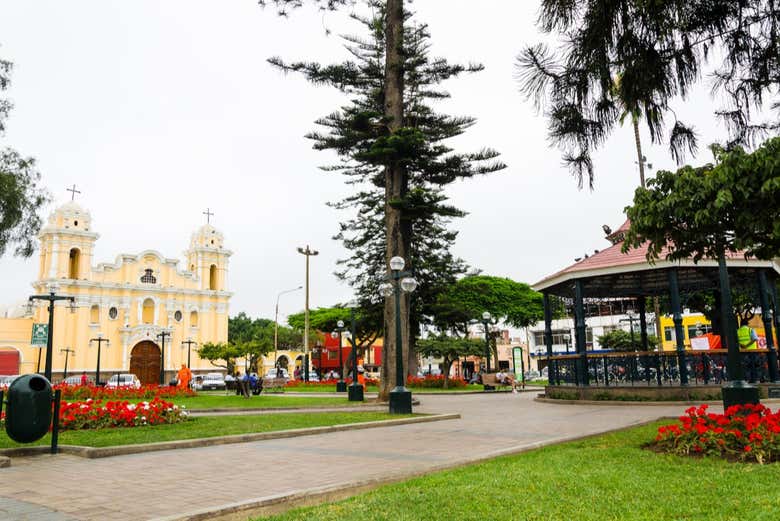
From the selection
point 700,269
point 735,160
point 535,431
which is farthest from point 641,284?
point 735,160

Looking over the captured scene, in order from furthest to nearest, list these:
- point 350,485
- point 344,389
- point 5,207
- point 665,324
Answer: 1. point 665,324
2. point 344,389
3. point 5,207
4. point 350,485

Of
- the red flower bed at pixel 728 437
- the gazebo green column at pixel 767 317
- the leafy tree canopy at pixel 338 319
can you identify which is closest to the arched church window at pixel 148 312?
the leafy tree canopy at pixel 338 319

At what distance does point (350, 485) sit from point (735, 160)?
15.5ft

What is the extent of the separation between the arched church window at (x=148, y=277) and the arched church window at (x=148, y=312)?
1857 millimetres

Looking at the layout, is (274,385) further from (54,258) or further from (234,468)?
(54,258)

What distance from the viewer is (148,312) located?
53031mm

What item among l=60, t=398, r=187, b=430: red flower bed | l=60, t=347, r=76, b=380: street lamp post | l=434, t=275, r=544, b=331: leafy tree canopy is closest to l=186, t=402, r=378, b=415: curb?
l=60, t=398, r=187, b=430: red flower bed

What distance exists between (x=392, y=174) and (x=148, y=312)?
136 ft

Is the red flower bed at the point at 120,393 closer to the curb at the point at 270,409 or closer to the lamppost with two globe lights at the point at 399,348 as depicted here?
the curb at the point at 270,409

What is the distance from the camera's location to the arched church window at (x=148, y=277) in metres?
53.4

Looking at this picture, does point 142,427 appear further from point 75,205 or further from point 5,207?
point 75,205

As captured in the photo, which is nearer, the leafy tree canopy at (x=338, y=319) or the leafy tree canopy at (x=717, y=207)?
the leafy tree canopy at (x=717, y=207)

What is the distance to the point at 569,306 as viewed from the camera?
72.9 feet

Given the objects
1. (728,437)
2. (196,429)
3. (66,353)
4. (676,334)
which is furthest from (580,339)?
(66,353)
